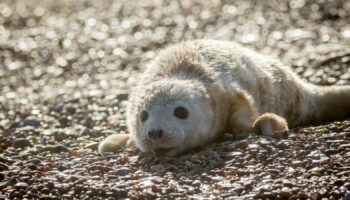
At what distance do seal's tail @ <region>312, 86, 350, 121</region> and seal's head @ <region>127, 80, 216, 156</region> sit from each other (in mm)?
1643

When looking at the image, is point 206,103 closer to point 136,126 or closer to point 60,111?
point 136,126

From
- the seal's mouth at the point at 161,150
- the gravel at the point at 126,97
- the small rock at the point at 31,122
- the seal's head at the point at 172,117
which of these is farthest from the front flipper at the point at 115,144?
the small rock at the point at 31,122

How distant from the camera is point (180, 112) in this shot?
8.30 metres

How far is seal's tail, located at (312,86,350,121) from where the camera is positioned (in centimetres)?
951

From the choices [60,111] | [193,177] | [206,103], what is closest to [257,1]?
[60,111]

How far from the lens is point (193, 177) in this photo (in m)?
7.50

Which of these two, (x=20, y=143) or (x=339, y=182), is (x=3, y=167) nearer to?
(x=20, y=143)

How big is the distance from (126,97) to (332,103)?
139 inches

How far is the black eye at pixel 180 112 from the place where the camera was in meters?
8.28

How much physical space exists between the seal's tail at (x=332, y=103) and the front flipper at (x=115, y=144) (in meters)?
2.06

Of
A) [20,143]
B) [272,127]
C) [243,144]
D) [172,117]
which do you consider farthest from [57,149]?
[272,127]

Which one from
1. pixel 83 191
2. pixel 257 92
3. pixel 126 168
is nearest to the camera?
pixel 83 191

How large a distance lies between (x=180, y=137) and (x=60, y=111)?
4168 millimetres

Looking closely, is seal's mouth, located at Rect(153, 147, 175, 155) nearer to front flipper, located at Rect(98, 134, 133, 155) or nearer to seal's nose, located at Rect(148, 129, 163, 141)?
seal's nose, located at Rect(148, 129, 163, 141)
